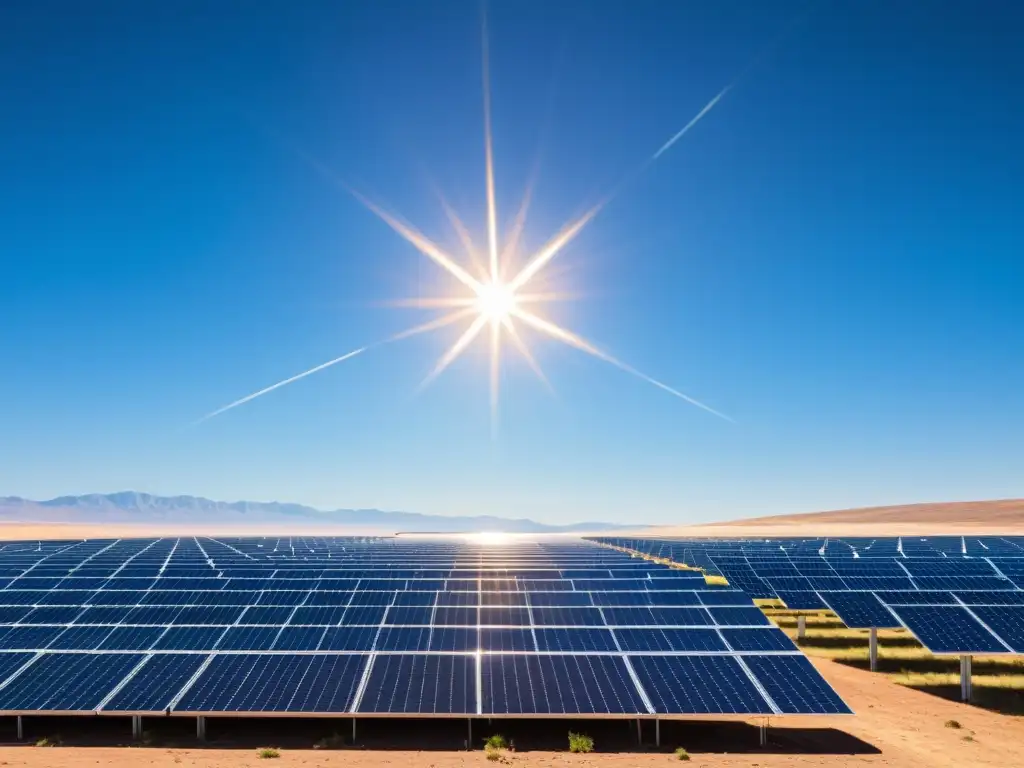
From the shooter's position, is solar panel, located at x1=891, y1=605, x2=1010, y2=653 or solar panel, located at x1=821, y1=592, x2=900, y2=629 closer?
solar panel, located at x1=891, y1=605, x2=1010, y2=653

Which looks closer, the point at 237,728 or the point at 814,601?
the point at 237,728

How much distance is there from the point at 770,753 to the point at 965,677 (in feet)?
30.6

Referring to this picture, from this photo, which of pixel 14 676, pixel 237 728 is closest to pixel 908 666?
pixel 237 728

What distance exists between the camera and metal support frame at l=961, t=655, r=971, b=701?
2050cm

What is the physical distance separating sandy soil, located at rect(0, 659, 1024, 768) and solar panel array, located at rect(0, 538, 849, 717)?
0.82 meters

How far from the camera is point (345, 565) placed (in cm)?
3816

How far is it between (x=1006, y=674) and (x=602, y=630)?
14.4 meters

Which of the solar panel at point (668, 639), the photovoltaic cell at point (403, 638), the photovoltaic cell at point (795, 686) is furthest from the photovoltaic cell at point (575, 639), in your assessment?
the photovoltaic cell at point (795, 686)

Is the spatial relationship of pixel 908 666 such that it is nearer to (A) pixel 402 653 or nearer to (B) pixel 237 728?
(A) pixel 402 653

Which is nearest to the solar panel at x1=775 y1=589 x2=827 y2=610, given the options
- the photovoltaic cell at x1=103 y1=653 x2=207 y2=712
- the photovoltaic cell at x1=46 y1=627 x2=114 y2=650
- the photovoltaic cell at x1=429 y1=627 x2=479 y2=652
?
the photovoltaic cell at x1=429 y1=627 x2=479 y2=652

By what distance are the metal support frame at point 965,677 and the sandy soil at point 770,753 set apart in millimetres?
2204

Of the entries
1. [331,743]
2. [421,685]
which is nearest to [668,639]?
[421,685]

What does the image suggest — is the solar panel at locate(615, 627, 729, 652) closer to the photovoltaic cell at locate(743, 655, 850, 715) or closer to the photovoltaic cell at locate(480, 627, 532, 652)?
the photovoltaic cell at locate(743, 655, 850, 715)

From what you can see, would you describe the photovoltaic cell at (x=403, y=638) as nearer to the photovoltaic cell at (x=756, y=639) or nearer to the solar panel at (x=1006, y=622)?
the photovoltaic cell at (x=756, y=639)
